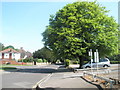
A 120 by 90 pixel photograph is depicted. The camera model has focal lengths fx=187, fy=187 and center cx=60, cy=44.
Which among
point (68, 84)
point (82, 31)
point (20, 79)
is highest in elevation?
point (82, 31)

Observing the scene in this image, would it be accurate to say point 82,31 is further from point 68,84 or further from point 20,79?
point 68,84

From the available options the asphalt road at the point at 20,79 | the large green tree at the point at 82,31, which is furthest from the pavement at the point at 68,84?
the large green tree at the point at 82,31

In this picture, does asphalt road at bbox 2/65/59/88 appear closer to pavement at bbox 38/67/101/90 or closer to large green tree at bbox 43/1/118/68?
pavement at bbox 38/67/101/90

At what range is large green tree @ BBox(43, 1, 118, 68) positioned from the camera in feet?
89.1

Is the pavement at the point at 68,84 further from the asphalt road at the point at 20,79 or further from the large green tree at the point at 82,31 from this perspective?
the large green tree at the point at 82,31

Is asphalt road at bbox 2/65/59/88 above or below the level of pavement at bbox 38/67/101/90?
below

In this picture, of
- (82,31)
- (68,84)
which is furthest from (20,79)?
(82,31)

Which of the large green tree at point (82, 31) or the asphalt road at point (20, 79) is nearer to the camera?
the asphalt road at point (20, 79)

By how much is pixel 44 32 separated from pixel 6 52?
65381mm

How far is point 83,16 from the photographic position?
1152 inches

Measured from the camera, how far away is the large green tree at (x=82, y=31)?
89.1ft

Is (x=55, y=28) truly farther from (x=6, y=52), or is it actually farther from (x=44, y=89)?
(x=6, y=52)

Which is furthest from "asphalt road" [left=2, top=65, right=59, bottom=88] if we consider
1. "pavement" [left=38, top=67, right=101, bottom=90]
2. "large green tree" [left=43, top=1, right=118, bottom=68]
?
Result: "large green tree" [left=43, top=1, right=118, bottom=68]

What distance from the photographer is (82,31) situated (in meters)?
28.6
